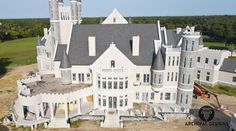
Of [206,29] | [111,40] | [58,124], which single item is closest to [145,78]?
[111,40]

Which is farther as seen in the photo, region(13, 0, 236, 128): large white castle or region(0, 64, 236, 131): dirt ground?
region(13, 0, 236, 128): large white castle

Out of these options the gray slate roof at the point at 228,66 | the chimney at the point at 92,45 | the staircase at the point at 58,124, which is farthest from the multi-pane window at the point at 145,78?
the gray slate roof at the point at 228,66

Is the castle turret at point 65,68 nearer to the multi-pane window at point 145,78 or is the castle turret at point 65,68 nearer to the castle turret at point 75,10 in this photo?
the castle turret at point 75,10

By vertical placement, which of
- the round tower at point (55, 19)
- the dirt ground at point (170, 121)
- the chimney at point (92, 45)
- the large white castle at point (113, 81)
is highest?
the round tower at point (55, 19)

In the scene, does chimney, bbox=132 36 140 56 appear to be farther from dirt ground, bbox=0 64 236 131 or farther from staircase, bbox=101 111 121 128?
dirt ground, bbox=0 64 236 131

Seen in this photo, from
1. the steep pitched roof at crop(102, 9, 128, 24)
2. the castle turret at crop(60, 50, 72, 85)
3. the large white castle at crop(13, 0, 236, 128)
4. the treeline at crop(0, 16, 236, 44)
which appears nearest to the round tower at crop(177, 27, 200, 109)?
the large white castle at crop(13, 0, 236, 128)

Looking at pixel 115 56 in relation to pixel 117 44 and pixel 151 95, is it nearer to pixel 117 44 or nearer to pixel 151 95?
pixel 117 44

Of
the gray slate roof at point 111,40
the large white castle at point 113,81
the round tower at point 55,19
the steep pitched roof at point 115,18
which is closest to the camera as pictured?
the large white castle at point 113,81
